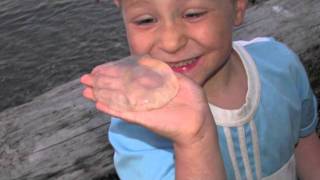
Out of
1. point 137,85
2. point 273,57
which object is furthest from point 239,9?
point 137,85

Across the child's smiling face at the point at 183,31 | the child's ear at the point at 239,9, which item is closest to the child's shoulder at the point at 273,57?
the child's ear at the point at 239,9

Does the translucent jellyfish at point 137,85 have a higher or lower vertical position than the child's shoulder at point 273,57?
higher

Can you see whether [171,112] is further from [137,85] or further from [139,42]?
[139,42]

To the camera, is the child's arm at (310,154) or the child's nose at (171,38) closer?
the child's nose at (171,38)

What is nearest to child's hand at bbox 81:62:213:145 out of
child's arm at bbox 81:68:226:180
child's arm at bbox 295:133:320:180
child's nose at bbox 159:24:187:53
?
child's arm at bbox 81:68:226:180

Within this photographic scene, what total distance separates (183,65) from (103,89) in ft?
1.35

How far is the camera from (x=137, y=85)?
186cm

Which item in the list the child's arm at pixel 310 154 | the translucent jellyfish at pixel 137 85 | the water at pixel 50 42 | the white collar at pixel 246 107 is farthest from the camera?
the water at pixel 50 42

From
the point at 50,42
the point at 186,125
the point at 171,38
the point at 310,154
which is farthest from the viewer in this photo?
the point at 50,42

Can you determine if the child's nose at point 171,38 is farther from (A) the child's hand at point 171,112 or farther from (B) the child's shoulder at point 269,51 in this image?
(B) the child's shoulder at point 269,51

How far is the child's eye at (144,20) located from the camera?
6.74 feet

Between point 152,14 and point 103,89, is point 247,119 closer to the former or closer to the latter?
point 152,14

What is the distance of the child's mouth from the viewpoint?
2102mm

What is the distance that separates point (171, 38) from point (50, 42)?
449 centimetres
